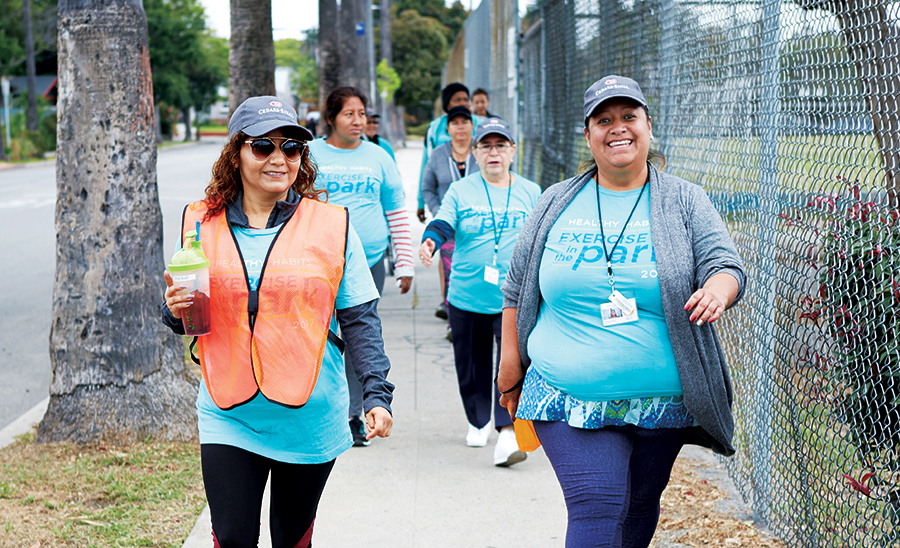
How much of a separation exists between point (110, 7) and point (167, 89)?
5902 centimetres

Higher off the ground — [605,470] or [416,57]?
[416,57]

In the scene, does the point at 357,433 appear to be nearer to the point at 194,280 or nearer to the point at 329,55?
the point at 194,280

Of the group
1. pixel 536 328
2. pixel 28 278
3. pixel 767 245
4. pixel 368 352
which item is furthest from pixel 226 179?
pixel 28 278

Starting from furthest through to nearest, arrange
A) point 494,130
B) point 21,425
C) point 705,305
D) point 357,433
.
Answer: point 21,425 → point 357,433 → point 494,130 → point 705,305

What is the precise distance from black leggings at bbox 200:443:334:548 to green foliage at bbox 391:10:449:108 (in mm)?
67963

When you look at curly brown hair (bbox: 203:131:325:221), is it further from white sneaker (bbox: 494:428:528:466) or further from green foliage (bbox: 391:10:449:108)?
green foliage (bbox: 391:10:449:108)

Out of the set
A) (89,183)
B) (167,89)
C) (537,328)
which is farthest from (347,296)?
(167,89)

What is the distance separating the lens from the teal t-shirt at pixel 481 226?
5391 millimetres

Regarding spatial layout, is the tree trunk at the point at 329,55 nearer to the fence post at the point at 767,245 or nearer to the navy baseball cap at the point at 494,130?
the navy baseball cap at the point at 494,130

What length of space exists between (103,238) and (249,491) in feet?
9.71

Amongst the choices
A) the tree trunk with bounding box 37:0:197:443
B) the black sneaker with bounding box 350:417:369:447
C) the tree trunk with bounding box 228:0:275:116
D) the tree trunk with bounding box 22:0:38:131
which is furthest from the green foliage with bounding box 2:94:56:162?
the black sneaker with bounding box 350:417:369:447

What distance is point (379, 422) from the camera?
293cm

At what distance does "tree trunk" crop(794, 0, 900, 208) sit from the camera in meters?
3.05

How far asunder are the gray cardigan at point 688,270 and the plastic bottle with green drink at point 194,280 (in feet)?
3.29
